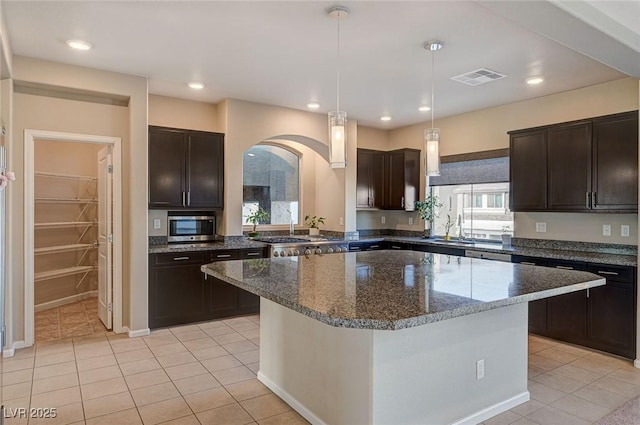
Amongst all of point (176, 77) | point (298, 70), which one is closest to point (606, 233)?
point (298, 70)

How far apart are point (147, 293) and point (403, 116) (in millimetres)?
4176

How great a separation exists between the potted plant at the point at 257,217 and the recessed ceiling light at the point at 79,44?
118 inches

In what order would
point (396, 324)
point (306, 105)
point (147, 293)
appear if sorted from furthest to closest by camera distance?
point (306, 105) → point (147, 293) → point (396, 324)

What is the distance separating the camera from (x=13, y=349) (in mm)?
3768

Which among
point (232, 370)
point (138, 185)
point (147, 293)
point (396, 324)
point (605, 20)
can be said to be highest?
point (605, 20)

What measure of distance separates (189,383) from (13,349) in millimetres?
1892

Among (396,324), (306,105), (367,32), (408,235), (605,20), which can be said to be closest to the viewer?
(396,324)

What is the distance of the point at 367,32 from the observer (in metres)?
3.14

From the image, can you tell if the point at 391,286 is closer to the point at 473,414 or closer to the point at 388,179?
the point at 473,414

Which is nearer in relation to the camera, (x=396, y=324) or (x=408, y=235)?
(x=396, y=324)

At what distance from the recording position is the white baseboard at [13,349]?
366 cm

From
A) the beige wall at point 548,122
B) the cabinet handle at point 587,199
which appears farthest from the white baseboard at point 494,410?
the beige wall at point 548,122

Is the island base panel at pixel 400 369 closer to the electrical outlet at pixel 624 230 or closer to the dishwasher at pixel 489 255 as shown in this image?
the dishwasher at pixel 489 255

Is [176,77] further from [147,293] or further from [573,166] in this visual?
[573,166]
